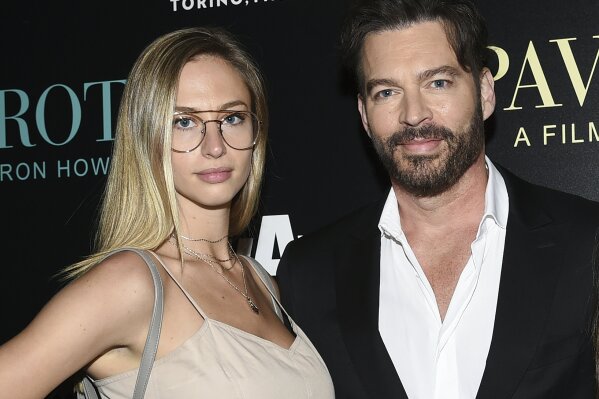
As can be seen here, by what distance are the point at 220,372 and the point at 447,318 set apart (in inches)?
25.5

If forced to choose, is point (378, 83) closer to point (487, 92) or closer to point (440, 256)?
point (487, 92)

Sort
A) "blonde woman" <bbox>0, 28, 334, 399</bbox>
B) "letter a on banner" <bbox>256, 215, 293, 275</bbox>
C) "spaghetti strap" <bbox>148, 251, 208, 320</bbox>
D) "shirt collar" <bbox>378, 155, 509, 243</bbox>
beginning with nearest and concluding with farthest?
"blonde woman" <bbox>0, 28, 334, 399</bbox> → "spaghetti strap" <bbox>148, 251, 208, 320</bbox> → "shirt collar" <bbox>378, 155, 509, 243</bbox> → "letter a on banner" <bbox>256, 215, 293, 275</bbox>

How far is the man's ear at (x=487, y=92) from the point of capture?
2.52m

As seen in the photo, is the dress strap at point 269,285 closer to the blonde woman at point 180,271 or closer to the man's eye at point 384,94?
the blonde woman at point 180,271

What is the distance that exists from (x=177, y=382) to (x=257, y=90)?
34.2 inches

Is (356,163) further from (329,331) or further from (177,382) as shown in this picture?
(177,382)

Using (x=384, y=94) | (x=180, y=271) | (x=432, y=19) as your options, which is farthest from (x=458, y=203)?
(x=180, y=271)

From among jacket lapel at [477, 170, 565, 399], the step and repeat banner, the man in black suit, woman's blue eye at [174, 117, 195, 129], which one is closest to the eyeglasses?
woman's blue eye at [174, 117, 195, 129]

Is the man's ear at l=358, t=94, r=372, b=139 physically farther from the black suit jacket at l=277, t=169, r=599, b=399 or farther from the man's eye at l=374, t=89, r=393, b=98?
the black suit jacket at l=277, t=169, r=599, b=399

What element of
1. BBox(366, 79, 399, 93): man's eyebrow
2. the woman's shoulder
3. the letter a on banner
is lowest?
the letter a on banner

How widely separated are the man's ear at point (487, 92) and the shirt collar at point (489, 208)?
0.48 feet

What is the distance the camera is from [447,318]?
2264 mm

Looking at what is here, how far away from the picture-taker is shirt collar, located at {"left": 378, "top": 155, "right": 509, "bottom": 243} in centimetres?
236

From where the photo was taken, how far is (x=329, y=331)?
2.39 meters
